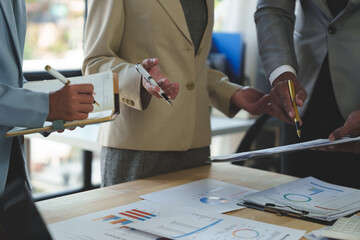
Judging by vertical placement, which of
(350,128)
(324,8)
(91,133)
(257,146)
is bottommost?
(257,146)

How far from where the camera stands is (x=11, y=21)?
128 centimetres

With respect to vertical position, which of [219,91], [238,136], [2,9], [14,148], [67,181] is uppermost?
[2,9]

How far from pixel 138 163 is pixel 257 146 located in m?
2.66

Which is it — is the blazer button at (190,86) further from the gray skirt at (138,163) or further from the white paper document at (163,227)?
the white paper document at (163,227)

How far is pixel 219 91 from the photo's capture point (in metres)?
1.78

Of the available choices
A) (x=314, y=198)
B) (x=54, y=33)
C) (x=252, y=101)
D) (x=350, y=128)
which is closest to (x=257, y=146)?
(x=54, y=33)

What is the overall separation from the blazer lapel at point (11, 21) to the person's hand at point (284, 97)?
0.82 metres

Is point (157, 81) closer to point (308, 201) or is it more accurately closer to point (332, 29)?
point (308, 201)

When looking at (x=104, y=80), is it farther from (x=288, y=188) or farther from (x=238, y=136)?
(x=238, y=136)

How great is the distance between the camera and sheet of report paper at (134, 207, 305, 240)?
103 centimetres

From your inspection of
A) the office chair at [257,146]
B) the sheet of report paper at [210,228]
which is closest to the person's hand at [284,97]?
the sheet of report paper at [210,228]

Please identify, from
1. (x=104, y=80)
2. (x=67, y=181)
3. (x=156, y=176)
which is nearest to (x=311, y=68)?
(x=156, y=176)

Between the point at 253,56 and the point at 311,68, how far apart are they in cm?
233

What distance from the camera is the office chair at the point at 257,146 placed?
2576mm
